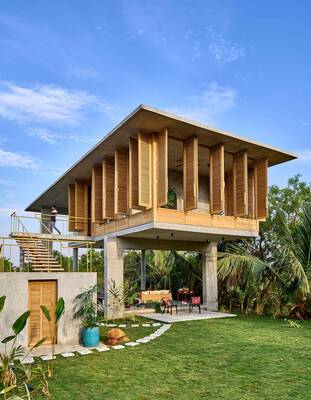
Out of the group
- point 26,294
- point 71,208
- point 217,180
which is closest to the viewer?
point 26,294

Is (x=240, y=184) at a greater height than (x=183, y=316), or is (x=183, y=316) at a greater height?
(x=240, y=184)

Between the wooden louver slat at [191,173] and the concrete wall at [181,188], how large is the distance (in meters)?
4.09

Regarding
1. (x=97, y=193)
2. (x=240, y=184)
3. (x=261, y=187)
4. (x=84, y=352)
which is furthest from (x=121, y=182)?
(x=84, y=352)

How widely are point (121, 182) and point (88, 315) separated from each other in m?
6.93

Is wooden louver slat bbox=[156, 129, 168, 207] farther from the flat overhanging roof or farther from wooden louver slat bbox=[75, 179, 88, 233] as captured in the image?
wooden louver slat bbox=[75, 179, 88, 233]

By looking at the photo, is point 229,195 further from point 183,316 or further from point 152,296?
point 183,316

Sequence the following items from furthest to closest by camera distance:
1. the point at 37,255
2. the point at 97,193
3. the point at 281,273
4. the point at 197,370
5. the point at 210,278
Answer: the point at 97,193 → the point at 210,278 → the point at 281,273 → the point at 37,255 → the point at 197,370

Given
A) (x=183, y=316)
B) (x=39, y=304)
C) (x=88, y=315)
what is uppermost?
(x=39, y=304)

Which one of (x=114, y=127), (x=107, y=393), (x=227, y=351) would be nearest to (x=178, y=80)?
(x=114, y=127)

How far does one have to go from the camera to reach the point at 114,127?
13.8 metres

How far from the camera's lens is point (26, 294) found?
31.1 feet

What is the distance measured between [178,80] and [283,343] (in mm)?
8371

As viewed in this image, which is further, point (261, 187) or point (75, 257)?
point (75, 257)

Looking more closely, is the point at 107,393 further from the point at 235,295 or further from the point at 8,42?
the point at 235,295
